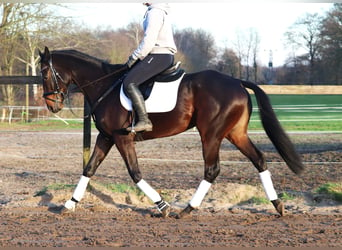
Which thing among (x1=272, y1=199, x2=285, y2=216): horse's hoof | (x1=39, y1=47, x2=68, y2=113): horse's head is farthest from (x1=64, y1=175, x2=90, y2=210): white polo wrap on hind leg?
(x1=272, y1=199, x2=285, y2=216): horse's hoof

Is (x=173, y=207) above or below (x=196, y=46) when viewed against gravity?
below

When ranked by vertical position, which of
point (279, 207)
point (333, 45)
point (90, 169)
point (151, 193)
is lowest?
point (279, 207)

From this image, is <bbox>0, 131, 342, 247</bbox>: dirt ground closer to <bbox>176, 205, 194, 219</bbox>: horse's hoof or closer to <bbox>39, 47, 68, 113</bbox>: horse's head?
<bbox>176, 205, 194, 219</bbox>: horse's hoof

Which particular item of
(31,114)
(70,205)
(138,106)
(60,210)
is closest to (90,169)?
(70,205)

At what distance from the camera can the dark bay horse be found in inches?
270

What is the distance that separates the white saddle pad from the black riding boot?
16 cm

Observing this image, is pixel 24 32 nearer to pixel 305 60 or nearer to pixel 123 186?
pixel 305 60

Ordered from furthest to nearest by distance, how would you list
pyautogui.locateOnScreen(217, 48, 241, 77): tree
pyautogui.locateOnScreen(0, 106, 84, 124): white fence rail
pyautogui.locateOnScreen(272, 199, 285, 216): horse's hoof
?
pyautogui.locateOnScreen(217, 48, 241, 77): tree, pyautogui.locateOnScreen(0, 106, 84, 124): white fence rail, pyautogui.locateOnScreen(272, 199, 285, 216): horse's hoof

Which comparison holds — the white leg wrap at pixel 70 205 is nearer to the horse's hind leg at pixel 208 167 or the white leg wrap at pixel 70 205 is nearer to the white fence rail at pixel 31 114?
the horse's hind leg at pixel 208 167

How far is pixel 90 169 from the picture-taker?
7156 millimetres

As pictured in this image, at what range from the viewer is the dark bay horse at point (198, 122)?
6.86 m

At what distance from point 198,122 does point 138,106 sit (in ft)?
2.77

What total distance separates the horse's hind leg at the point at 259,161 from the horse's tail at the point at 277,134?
15.4 inches

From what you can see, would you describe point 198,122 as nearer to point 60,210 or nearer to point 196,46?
point 60,210
